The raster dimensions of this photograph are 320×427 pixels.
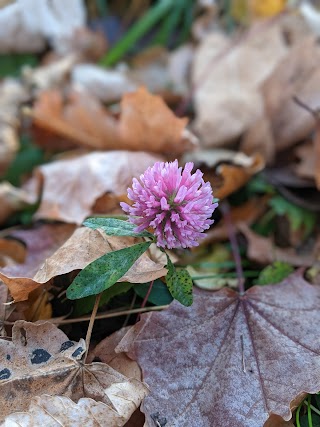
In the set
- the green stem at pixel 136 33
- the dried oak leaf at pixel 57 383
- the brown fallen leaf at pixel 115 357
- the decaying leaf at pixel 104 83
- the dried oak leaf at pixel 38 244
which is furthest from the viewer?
the green stem at pixel 136 33

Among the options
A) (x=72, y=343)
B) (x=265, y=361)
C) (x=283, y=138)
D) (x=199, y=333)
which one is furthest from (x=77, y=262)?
(x=283, y=138)

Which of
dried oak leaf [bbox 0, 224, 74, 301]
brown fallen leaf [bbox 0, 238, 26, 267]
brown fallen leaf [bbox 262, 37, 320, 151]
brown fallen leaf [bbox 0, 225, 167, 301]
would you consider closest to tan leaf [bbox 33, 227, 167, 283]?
brown fallen leaf [bbox 0, 225, 167, 301]

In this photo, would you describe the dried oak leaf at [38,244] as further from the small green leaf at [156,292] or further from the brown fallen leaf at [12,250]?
the small green leaf at [156,292]

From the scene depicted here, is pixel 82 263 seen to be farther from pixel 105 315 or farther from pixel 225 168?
pixel 225 168

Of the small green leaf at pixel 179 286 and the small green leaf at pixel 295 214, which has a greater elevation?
the small green leaf at pixel 179 286

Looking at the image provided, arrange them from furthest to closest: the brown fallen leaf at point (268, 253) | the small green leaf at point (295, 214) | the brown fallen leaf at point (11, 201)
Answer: the brown fallen leaf at point (11, 201) → the small green leaf at point (295, 214) → the brown fallen leaf at point (268, 253)

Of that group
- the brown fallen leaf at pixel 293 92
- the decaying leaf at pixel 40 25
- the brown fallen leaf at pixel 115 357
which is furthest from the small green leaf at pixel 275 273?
the decaying leaf at pixel 40 25
